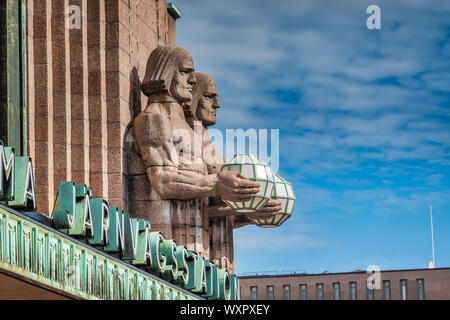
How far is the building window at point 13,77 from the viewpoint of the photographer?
24.9 metres

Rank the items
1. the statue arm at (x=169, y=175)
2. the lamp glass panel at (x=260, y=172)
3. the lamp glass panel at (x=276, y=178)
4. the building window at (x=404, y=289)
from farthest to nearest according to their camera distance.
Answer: the building window at (x=404, y=289)
the lamp glass panel at (x=276, y=178)
the lamp glass panel at (x=260, y=172)
the statue arm at (x=169, y=175)

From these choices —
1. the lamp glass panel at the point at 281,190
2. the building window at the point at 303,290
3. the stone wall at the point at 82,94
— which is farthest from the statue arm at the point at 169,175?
the building window at the point at 303,290

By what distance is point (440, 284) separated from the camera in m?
90.7

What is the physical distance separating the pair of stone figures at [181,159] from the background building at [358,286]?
5952 cm

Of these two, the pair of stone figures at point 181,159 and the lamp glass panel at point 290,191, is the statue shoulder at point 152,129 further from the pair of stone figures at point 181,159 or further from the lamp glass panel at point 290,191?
the lamp glass panel at point 290,191

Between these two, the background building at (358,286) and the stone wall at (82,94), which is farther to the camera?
the background building at (358,286)

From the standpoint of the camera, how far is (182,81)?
100 feet

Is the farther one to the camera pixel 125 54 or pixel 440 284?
pixel 440 284

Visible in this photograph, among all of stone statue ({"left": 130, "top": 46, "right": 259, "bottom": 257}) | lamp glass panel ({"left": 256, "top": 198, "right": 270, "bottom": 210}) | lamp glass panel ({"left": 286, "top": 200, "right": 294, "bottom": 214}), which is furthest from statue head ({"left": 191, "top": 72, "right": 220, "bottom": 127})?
lamp glass panel ({"left": 256, "top": 198, "right": 270, "bottom": 210})

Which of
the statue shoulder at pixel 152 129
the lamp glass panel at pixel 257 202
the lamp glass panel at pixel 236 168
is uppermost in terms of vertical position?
the statue shoulder at pixel 152 129

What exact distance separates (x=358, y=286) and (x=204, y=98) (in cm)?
6193
